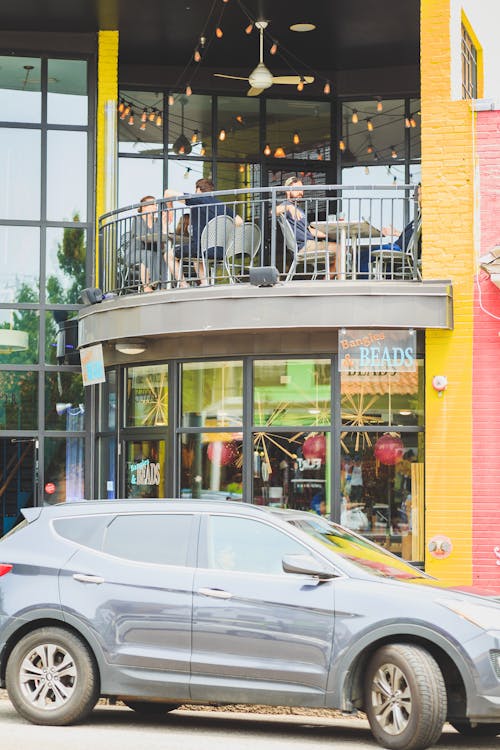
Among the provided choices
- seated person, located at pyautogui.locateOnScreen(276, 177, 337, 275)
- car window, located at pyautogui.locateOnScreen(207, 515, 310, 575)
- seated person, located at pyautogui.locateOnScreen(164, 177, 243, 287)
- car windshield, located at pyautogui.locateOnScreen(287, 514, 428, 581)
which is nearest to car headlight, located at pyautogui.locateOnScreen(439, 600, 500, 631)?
car windshield, located at pyautogui.locateOnScreen(287, 514, 428, 581)

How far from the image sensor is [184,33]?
17547 mm

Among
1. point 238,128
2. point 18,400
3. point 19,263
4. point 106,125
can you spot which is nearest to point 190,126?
point 238,128

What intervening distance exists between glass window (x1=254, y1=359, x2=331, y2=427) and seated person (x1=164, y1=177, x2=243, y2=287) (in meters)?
1.34

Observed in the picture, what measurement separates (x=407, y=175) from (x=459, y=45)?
2810 millimetres

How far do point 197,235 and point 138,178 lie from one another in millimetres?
3267

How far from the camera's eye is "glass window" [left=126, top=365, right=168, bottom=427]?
16.2m

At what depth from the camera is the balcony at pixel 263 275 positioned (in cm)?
1461

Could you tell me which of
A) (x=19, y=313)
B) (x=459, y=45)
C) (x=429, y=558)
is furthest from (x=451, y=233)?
(x=19, y=313)

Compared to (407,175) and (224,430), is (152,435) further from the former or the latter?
(407,175)

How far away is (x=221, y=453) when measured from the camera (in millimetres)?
15578

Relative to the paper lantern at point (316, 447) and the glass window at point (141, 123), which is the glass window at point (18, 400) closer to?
the glass window at point (141, 123)

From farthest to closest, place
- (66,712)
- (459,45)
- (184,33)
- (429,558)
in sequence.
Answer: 1. (184,33)
2. (459,45)
3. (429,558)
4. (66,712)

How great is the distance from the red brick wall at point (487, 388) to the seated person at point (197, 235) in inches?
113

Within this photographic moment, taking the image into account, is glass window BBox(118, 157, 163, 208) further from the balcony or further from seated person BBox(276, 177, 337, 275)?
seated person BBox(276, 177, 337, 275)
